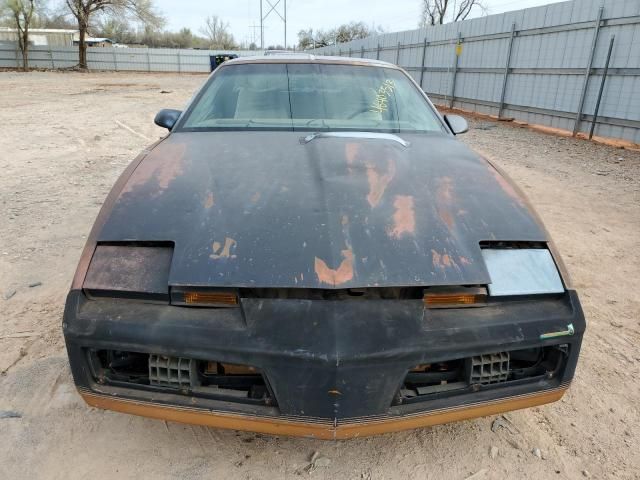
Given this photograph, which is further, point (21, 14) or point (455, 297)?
point (21, 14)

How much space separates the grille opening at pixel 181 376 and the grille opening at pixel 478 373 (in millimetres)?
491

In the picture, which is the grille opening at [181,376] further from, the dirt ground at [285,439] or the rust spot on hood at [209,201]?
the rust spot on hood at [209,201]

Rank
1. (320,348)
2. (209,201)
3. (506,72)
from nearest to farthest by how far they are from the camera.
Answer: (320,348)
(209,201)
(506,72)

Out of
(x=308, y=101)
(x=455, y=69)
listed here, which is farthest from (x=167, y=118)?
(x=455, y=69)

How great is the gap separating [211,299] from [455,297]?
834 mm

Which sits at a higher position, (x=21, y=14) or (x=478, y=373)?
(x=21, y=14)

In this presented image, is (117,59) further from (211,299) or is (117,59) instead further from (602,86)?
(211,299)

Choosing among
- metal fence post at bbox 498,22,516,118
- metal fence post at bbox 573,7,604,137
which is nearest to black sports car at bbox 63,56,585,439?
metal fence post at bbox 573,7,604,137

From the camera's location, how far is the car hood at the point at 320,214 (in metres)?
1.50

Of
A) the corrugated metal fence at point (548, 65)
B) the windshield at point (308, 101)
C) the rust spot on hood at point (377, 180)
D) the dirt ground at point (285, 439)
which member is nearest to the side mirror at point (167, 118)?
the windshield at point (308, 101)

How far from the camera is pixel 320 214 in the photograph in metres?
1.68

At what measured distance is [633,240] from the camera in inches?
163

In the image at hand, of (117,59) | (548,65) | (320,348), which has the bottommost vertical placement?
(320,348)

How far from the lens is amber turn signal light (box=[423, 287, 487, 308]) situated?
1530mm
